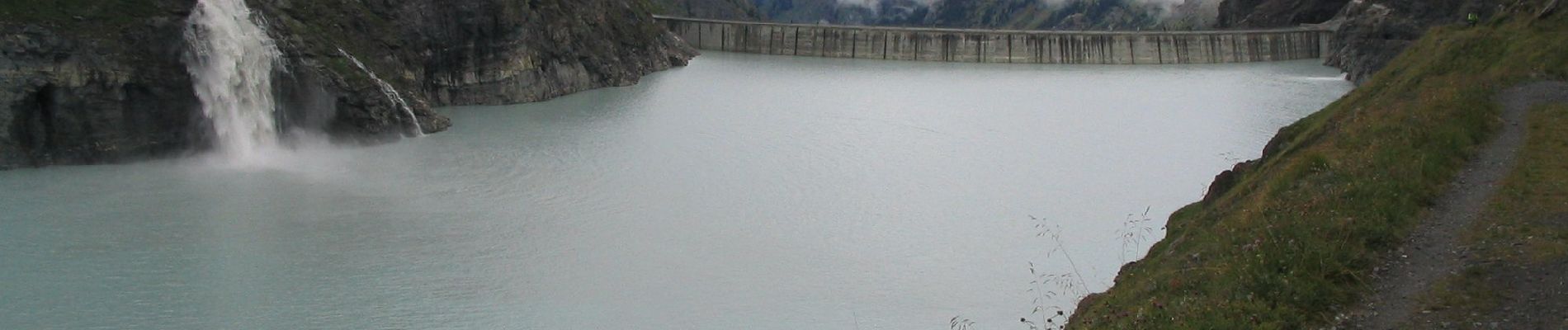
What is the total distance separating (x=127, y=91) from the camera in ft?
126

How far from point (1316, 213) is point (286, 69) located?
33044 millimetres

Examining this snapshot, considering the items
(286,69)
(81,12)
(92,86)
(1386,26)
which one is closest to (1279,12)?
(1386,26)

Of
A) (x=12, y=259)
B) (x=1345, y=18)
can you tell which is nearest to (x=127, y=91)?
(x=12, y=259)

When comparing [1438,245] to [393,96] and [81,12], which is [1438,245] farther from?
[393,96]

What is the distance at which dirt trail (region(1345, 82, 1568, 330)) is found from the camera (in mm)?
13547

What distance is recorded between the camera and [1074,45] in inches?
3460

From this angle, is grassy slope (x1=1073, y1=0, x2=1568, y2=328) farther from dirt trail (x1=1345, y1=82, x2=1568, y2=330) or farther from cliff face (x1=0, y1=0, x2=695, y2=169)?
cliff face (x1=0, y1=0, x2=695, y2=169)

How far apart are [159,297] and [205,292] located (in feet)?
2.44

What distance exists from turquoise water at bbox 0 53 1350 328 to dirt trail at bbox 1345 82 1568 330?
7012mm

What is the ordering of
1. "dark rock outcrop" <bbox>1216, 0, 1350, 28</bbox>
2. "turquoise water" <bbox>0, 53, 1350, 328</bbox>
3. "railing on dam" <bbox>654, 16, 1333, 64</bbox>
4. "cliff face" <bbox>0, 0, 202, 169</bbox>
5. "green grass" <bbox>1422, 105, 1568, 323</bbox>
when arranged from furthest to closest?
"dark rock outcrop" <bbox>1216, 0, 1350, 28</bbox>, "railing on dam" <bbox>654, 16, 1333, 64</bbox>, "cliff face" <bbox>0, 0, 202, 169</bbox>, "turquoise water" <bbox>0, 53, 1350, 328</bbox>, "green grass" <bbox>1422, 105, 1568, 323</bbox>

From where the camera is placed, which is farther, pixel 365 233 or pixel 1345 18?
pixel 1345 18

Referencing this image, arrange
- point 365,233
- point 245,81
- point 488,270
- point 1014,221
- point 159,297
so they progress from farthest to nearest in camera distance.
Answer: point 245,81
point 1014,221
point 365,233
point 488,270
point 159,297

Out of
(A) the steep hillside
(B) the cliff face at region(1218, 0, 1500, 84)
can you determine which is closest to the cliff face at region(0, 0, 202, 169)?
(B) the cliff face at region(1218, 0, 1500, 84)

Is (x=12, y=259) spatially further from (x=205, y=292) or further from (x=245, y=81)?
(x=245, y=81)
